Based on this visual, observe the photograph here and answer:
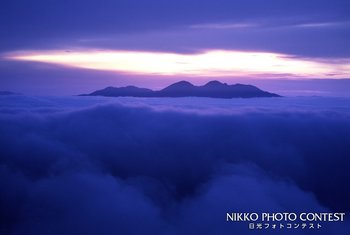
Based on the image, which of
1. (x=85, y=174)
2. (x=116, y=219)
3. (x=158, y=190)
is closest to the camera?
(x=116, y=219)

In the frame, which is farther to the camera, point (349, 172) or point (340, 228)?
point (349, 172)

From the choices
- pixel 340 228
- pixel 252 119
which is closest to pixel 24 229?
pixel 340 228

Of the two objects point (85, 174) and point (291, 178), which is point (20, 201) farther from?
point (291, 178)

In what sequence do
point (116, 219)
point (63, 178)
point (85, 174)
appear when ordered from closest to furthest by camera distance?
point (116, 219) → point (63, 178) → point (85, 174)

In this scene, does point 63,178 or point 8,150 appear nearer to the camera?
point 63,178

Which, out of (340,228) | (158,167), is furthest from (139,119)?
(340,228)

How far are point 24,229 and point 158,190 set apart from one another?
5609mm

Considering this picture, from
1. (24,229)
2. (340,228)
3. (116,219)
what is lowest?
(24,229)

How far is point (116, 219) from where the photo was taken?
390 inches

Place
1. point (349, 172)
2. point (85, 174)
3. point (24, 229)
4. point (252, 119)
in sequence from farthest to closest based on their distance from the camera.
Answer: point (252, 119), point (349, 172), point (85, 174), point (24, 229)

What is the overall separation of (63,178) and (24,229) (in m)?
2.09

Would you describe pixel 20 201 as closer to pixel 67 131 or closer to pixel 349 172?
pixel 67 131

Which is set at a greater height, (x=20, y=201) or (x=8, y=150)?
(x=8, y=150)

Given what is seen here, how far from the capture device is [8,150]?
1339 centimetres
